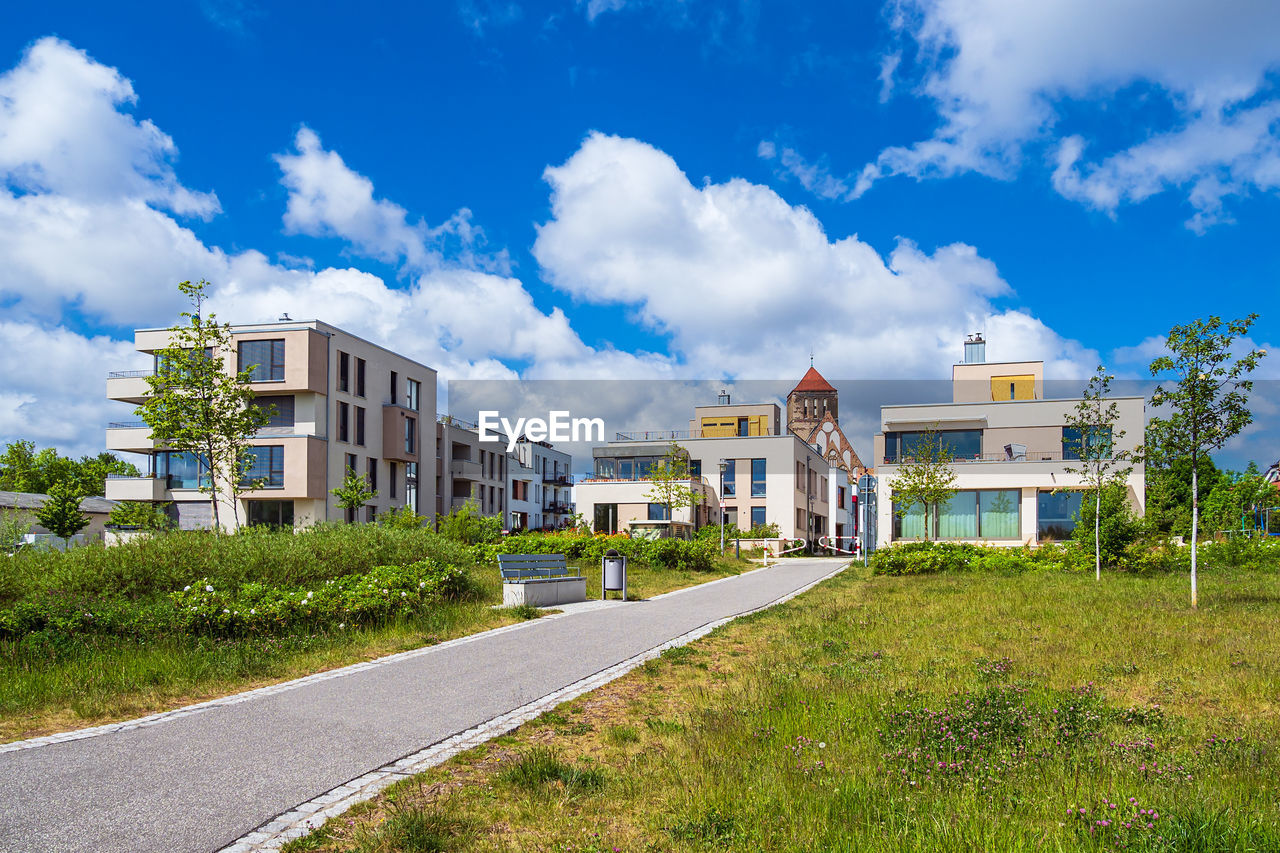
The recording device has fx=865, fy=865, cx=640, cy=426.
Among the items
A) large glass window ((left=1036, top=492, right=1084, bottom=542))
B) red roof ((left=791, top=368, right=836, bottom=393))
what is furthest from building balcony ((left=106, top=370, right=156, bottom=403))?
red roof ((left=791, top=368, right=836, bottom=393))

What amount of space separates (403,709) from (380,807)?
2452mm

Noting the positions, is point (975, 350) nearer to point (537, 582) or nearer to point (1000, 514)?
point (1000, 514)

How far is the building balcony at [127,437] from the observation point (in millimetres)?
44562

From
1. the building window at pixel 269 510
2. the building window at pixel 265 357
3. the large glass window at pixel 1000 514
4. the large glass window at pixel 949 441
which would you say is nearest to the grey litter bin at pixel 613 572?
the large glass window at pixel 1000 514

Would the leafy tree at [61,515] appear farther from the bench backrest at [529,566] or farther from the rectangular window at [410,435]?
the bench backrest at [529,566]

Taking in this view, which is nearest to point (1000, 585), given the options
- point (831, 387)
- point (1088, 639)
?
point (1088, 639)

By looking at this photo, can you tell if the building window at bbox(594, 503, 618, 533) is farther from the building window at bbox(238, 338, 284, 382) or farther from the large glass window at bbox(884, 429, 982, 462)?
the building window at bbox(238, 338, 284, 382)

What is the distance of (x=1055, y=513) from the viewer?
40406 millimetres

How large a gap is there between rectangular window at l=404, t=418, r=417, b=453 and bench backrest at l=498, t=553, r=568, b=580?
112 feet

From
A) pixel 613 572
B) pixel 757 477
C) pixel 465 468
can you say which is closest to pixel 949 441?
pixel 757 477

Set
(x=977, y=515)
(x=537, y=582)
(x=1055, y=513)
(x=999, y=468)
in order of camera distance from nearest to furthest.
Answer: (x=537, y=582) < (x=1055, y=513) < (x=977, y=515) < (x=999, y=468)

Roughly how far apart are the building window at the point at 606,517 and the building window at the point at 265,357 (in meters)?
21.8

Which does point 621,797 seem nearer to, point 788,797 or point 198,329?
point 788,797

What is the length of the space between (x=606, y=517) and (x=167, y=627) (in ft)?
153
